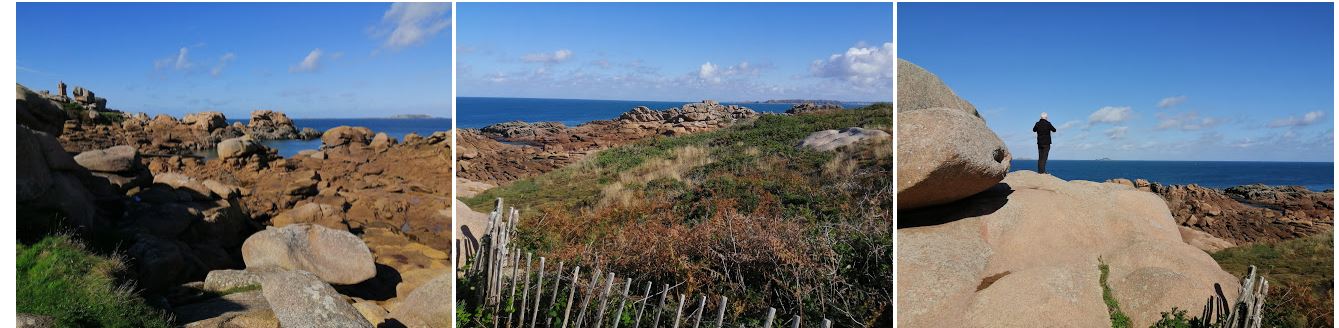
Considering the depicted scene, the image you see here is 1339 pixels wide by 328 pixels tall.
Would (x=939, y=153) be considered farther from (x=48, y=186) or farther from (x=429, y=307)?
(x=48, y=186)

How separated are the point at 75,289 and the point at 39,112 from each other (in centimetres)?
273

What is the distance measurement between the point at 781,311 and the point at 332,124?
25.8 feet

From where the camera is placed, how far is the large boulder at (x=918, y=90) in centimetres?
471

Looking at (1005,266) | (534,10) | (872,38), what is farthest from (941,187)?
(534,10)

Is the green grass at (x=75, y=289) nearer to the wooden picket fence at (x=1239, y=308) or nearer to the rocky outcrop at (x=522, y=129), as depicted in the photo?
the rocky outcrop at (x=522, y=129)

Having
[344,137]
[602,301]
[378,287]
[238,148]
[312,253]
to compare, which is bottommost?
[378,287]

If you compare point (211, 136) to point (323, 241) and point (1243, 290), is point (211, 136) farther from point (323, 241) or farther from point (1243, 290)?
point (1243, 290)

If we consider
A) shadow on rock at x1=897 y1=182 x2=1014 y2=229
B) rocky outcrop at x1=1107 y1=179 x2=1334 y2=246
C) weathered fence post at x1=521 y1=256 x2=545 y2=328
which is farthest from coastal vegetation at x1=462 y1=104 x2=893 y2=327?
rocky outcrop at x1=1107 y1=179 x2=1334 y2=246

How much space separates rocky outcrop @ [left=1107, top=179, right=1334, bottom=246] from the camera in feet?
20.1

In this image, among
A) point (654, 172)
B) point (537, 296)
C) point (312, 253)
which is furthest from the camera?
point (312, 253)

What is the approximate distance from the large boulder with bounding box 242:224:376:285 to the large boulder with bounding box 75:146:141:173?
195cm

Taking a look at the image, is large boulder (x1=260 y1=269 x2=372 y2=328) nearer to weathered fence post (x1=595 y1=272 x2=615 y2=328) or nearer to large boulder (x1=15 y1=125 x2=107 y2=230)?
weathered fence post (x1=595 y1=272 x2=615 y2=328)

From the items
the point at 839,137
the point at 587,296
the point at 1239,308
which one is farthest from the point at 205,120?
the point at 1239,308

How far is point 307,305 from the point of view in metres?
4.34
